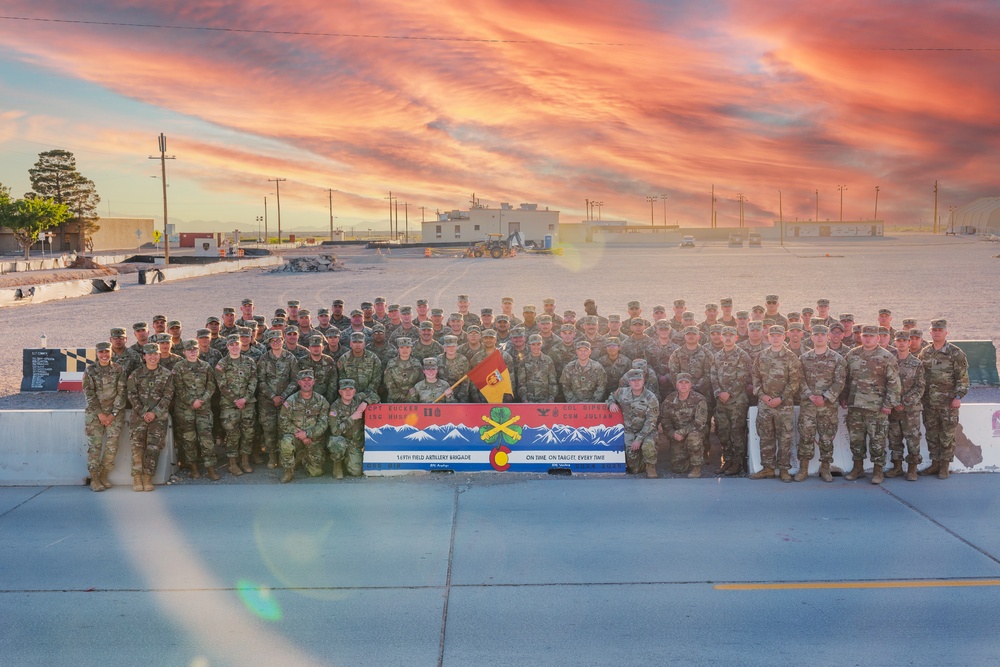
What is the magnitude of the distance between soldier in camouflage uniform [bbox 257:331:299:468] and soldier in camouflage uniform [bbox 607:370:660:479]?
182 inches

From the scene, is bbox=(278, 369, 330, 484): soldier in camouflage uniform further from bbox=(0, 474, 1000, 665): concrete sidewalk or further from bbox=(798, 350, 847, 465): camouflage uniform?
bbox=(798, 350, 847, 465): camouflage uniform

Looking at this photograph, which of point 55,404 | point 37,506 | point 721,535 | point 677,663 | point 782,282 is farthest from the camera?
point 782,282

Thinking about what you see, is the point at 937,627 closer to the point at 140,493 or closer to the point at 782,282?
the point at 140,493

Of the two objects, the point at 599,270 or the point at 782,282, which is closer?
the point at 782,282

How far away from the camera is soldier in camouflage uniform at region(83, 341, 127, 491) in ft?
31.3

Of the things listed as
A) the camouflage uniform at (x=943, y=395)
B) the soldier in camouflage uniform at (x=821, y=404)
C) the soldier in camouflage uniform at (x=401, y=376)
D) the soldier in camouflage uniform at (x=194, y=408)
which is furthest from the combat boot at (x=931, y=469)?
the soldier in camouflage uniform at (x=194, y=408)

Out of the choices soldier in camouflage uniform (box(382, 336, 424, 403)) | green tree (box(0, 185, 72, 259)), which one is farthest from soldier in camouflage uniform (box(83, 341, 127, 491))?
green tree (box(0, 185, 72, 259))

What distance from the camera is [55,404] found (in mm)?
14422

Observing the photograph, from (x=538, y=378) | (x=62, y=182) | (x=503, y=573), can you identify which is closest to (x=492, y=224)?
(x=62, y=182)

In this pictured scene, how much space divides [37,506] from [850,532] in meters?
9.62

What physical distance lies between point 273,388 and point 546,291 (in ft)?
88.5

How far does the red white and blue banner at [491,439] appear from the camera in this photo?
33.6ft

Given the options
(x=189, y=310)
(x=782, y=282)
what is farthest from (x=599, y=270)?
(x=189, y=310)

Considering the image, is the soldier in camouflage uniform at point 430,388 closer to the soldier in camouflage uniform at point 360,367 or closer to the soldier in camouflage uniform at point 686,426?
the soldier in camouflage uniform at point 360,367
